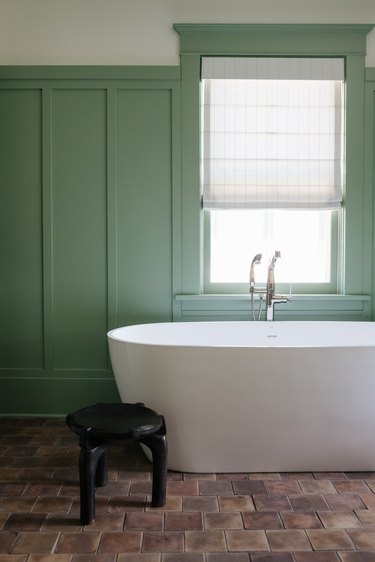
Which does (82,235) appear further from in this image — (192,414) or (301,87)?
(301,87)

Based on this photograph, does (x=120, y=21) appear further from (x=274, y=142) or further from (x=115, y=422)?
(x=115, y=422)

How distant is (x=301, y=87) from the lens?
336 centimetres

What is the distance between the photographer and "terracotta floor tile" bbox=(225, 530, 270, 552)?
1862 millimetres

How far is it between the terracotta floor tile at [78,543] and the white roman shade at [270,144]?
6.75 feet

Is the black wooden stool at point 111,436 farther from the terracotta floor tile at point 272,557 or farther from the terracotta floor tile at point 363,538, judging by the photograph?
the terracotta floor tile at point 363,538

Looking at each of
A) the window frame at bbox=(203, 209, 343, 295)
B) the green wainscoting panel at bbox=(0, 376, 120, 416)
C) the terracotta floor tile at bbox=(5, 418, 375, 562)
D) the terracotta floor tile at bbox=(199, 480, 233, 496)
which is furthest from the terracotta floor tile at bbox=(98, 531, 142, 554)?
the window frame at bbox=(203, 209, 343, 295)

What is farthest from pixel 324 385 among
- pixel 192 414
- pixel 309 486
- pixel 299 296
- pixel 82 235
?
pixel 82 235

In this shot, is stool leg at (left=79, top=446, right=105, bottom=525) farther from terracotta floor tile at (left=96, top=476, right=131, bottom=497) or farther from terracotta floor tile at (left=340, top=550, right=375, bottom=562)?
terracotta floor tile at (left=340, top=550, right=375, bottom=562)

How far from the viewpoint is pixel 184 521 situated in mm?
2053

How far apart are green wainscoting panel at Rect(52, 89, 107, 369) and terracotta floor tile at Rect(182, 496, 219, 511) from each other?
130 centimetres

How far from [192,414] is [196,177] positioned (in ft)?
5.03

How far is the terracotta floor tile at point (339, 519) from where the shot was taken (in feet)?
6.63

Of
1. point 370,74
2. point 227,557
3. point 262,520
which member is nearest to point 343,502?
point 262,520

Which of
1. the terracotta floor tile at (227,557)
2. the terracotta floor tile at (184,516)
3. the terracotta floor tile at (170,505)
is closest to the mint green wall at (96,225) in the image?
the terracotta floor tile at (184,516)
